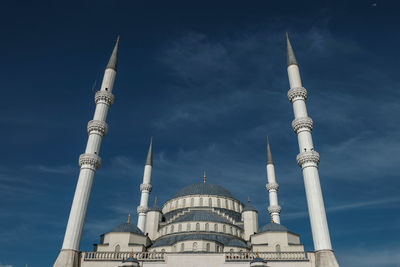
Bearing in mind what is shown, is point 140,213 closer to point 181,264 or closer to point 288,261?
point 181,264

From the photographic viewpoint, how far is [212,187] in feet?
155

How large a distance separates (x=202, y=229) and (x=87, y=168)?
43.1 feet

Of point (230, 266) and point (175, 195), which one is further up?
point (175, 195)

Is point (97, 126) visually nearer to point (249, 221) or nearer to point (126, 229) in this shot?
point (126, 229)

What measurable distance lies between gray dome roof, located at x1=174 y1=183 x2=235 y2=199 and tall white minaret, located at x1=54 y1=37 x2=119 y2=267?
1685 centimetres

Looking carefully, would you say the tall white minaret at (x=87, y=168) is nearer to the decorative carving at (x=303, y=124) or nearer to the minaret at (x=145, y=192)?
the minaret at (x=145, y=192)

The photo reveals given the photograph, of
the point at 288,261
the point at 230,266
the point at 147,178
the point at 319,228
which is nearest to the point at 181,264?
the point at 230,266

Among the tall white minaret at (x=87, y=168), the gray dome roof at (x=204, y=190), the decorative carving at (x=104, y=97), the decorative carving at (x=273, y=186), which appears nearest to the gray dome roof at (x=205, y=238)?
the tall white minaret at (x=87, y=168)

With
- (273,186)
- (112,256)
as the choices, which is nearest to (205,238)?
(112,256)

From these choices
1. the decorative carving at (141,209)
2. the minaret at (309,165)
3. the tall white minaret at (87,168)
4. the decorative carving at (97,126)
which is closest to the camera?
the minaret at (309,165)

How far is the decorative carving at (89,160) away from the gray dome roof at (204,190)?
676 inches

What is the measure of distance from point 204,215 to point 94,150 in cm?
1330

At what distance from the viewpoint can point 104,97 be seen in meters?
34.4

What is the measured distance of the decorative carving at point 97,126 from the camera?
106 feet
